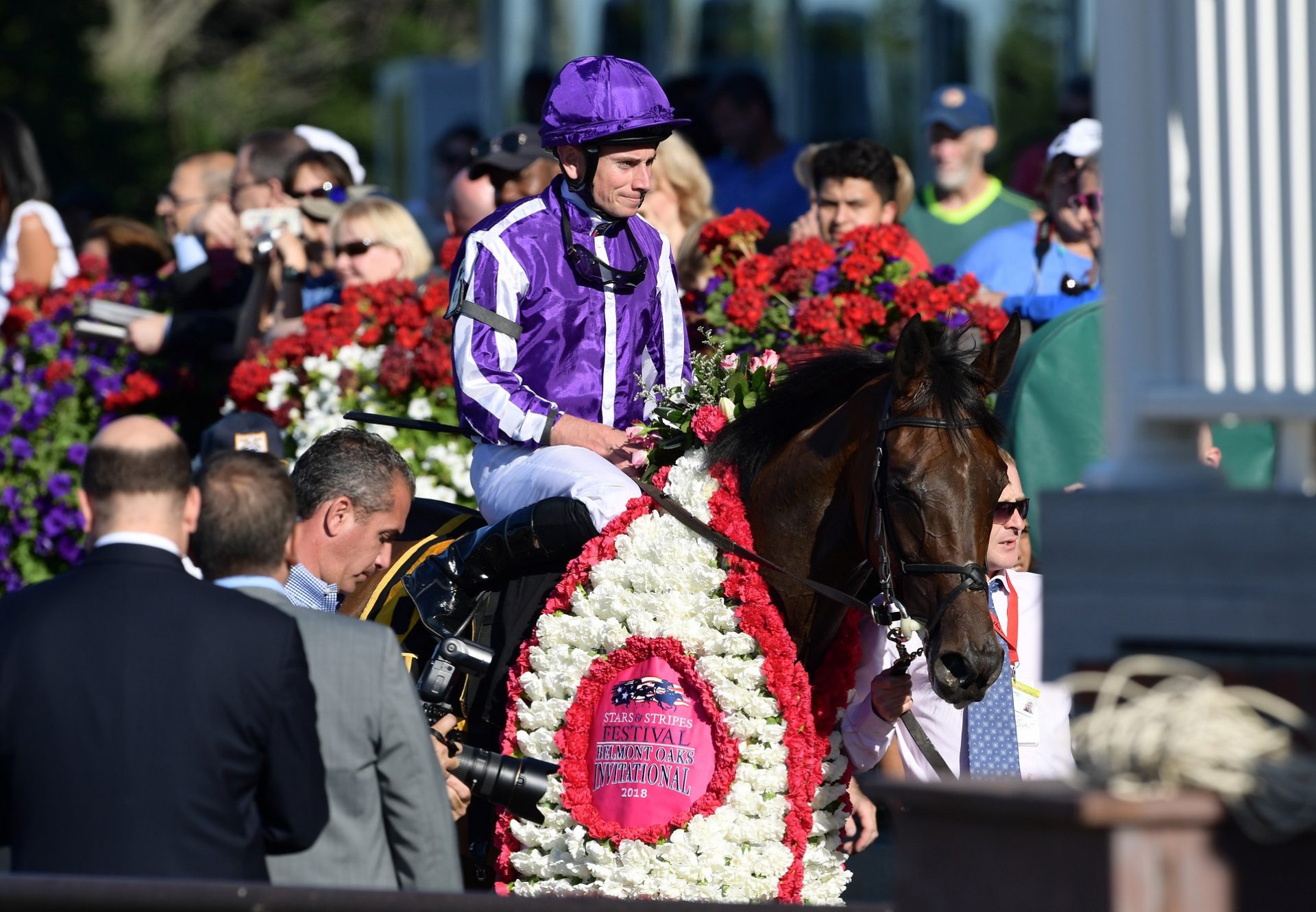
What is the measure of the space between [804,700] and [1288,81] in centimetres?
210

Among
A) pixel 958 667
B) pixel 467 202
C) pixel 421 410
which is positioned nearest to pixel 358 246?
pixel 467 202

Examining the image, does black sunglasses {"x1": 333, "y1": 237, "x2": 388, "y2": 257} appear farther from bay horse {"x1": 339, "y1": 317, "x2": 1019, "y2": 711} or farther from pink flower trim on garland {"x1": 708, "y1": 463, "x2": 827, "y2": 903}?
pink flower trim on garland {"x1": 708, "y1": 463, "x2": 827, "y2": 903}

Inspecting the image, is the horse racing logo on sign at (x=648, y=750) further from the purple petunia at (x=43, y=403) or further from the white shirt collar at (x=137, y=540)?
the purple petunia at (x=43, y=403)

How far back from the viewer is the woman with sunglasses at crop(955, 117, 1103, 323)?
6.68m

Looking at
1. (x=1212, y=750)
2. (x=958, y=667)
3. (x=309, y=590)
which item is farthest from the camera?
(x=309, y=590)

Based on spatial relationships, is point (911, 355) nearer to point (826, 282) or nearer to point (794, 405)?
point (794, 405)

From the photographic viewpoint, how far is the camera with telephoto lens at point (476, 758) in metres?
4.60

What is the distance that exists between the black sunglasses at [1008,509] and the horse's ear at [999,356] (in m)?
0.41

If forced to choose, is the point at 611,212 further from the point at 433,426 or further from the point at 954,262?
the point at 954,262

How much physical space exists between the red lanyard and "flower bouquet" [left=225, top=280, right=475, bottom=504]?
7.93 ft

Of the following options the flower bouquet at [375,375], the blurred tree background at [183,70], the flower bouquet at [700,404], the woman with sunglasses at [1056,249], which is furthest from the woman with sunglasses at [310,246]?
the blurred tree background at [183,70]

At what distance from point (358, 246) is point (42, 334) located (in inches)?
66.1

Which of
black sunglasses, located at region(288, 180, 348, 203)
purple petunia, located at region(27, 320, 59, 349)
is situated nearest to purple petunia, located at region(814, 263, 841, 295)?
black sunglasses, located at region(288, 180, 348, 203)

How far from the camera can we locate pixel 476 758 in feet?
15.1
